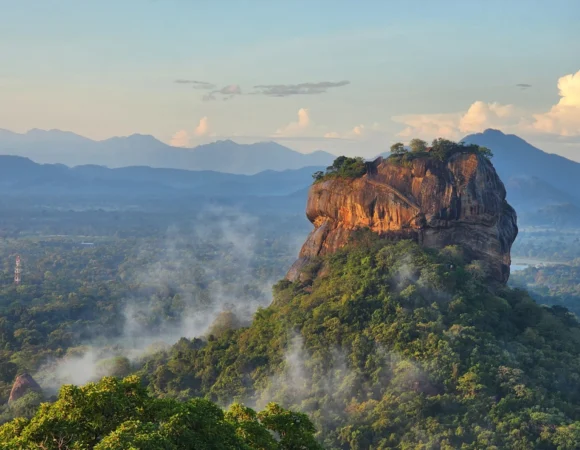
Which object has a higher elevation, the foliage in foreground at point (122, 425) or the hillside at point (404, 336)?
the foliage in foreground at point (122, 425)

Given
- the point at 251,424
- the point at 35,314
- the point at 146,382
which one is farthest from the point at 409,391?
the point at 35,314

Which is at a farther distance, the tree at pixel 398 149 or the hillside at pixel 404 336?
the tree at pixel 398 149

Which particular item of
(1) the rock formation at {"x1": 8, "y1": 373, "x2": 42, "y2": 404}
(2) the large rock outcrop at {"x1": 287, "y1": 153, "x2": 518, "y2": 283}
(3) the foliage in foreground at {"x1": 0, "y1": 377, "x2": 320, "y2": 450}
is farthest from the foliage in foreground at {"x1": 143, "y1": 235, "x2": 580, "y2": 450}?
(3) the foliage in foreground at {"x1": 0, "y1": 377, "x2": 320, "y2": 450}

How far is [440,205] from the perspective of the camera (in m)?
43.7

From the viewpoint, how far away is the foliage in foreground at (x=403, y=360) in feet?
104

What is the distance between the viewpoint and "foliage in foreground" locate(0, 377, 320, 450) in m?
14.9

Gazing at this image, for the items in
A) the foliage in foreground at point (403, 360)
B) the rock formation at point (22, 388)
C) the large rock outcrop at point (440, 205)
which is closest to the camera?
the foliage in foreground at point (403, 360)

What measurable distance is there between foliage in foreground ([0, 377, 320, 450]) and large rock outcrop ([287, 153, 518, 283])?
91.9ft

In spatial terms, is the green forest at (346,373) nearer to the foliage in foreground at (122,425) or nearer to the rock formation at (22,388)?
the foliage in foreground at (122,425)

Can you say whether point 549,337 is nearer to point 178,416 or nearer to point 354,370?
point 354,370

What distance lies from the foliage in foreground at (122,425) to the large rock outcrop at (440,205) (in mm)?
28013

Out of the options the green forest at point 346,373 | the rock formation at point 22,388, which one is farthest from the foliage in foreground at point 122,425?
the rock formation at point 22,388

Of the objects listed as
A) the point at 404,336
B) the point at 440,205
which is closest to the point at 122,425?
the point at 404,336

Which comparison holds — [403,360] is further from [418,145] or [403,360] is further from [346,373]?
[418,145]
